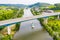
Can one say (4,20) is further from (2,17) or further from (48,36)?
(48,36)

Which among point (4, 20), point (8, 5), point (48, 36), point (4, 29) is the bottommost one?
point (48, 36)

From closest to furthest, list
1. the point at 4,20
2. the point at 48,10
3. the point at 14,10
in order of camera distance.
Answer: the point at 4,20 < the point at 14,10 < the point at 48,10

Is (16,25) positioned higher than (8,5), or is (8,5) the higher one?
(8,5)

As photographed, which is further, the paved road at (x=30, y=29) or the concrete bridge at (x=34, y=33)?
the paved road at (x=30, y=29)

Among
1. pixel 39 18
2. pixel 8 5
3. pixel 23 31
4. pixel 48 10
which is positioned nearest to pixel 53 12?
pixel 48 10

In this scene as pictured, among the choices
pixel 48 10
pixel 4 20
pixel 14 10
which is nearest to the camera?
pixel 4 20

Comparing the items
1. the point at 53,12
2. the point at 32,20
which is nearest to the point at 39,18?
the point at 32,20

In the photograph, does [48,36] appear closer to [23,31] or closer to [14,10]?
[23,31]

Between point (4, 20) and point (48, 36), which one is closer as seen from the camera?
point (4, 20)

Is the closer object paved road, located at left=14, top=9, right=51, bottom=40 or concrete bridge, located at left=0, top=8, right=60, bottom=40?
concrete bridge, located at left=0, top=8, right=60, bottom=40
